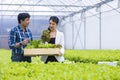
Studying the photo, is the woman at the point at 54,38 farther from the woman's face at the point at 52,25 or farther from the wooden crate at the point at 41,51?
the wooden crate at the point at 41,51

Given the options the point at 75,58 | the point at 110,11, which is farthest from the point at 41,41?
the point at 110,11

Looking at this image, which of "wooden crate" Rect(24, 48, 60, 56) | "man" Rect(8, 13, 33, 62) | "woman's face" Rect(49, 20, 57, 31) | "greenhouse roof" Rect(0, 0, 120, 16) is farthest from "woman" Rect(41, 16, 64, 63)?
"greenhouse roof" Rect(0, 0, 120, 16)

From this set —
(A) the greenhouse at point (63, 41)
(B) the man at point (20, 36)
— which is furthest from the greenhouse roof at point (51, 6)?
(B) the man at point (20, 36)

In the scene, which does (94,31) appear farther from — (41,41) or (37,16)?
(41,41)

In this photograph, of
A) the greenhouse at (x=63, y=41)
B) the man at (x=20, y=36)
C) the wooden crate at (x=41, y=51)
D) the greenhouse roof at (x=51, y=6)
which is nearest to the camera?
the greenhouse at (x=63, y=41)

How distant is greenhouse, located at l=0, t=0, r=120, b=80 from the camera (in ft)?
14.6

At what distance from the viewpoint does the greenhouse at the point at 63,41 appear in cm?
446

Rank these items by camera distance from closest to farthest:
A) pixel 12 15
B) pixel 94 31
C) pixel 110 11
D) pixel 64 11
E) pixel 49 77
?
pixel 49 77 → pixel 110 11 → pixel 94 31 → pixel 64 11 → pixel 12 15

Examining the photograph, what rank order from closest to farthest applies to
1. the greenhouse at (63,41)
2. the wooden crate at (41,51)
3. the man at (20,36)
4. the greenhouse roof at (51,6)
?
the greenhouse at (63,41), the wooden crate at (41,51), the man at (20,36), the greenhouse roof at (51,6)

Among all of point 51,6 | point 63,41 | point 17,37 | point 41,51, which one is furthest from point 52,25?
point 51,6

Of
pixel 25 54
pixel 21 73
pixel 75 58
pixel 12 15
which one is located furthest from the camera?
pixel 12 15

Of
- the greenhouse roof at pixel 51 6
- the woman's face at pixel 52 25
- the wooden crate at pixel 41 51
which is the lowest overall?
the wooden crate at pixel 41 51

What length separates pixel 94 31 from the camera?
78.2 ft

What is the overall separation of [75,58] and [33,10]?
53.6 ft
